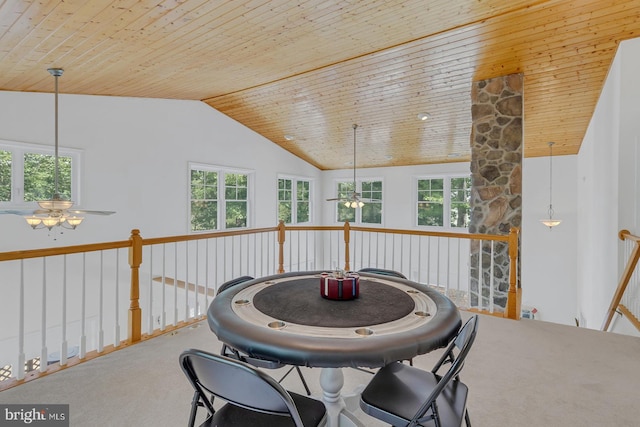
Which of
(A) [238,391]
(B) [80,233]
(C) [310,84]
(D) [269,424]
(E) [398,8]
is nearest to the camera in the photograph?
(A) [238,391]

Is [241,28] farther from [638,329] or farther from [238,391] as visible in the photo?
[638,329]

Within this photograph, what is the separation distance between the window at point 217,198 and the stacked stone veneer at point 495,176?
14.9ft

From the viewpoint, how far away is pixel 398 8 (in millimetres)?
3062

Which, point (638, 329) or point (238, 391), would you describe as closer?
point (238, 391)

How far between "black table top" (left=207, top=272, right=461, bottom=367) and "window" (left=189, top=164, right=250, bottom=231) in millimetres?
4508

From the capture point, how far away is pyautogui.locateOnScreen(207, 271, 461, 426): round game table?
135cm

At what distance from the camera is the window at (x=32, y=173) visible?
164 inches

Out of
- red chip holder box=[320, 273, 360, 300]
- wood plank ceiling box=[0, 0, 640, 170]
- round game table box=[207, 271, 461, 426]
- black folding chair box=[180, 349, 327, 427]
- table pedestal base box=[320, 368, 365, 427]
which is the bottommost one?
table pedestal base box=[320, 368, 365, 427]

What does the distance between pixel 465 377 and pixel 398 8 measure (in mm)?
3118

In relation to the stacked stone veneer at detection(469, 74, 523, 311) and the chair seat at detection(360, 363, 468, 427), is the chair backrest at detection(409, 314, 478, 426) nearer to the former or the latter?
the chair seat at detection(360, 363, 468, 427)

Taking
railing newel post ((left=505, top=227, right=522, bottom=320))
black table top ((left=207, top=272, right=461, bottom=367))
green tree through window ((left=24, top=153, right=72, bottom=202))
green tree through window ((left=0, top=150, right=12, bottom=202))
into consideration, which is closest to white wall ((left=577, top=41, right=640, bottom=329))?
railing newel post ((left=505, top=227, right=522, bottom=320))

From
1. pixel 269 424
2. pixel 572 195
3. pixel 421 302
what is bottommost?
pixel 269 424

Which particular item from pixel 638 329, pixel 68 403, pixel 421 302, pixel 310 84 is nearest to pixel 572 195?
pixel 638 329

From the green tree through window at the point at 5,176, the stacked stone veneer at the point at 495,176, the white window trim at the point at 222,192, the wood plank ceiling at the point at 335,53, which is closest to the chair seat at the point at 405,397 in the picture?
the stacked stone veneer at the point at 495,176
